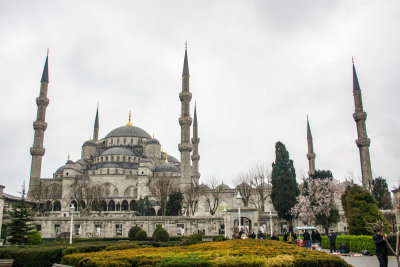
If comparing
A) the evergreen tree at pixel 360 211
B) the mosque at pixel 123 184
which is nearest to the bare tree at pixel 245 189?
the mosque at pixel 123 184

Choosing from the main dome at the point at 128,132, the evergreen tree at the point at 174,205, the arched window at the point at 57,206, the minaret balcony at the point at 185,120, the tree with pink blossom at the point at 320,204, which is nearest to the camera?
the tree with pink blossom at the point at 320,204

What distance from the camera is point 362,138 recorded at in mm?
35812

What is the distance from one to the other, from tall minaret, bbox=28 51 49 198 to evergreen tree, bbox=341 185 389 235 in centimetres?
3612

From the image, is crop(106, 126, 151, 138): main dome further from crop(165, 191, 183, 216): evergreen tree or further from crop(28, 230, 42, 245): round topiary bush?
crop(28, 230, 42, 245): round topiary bush

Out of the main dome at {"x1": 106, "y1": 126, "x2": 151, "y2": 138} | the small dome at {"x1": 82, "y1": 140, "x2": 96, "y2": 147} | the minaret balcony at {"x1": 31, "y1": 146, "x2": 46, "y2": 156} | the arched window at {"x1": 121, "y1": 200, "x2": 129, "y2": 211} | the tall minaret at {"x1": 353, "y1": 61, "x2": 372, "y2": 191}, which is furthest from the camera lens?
the main dome at {"x1": 106, "y1": 126, "x2": 151, "y2": 138}

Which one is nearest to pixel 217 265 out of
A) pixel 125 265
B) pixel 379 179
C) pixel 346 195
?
pixel 125 265

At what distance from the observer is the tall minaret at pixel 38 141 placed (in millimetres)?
41375

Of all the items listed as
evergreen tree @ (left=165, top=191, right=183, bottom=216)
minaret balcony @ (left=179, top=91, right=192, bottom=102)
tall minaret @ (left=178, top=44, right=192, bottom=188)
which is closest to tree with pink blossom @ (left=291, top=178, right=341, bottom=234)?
evergreen tree @ (left=165, top=191, right=183, bottom=216)

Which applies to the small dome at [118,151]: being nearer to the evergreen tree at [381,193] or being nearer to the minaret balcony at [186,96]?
the minaret balcony at [186,96]

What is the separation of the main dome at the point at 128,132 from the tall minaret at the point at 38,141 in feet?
52.7

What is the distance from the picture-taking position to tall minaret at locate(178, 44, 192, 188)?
38125mm

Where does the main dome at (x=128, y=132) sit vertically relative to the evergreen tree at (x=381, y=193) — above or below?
above

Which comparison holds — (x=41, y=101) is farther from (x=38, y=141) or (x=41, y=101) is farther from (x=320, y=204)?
(x=320, y=204)

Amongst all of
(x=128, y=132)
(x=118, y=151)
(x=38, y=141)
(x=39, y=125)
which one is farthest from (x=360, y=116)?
(x=39, y=125)
